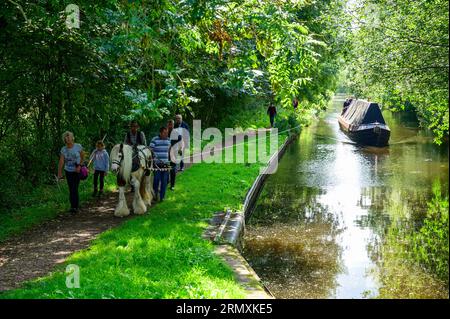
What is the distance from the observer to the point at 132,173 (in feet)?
37.2

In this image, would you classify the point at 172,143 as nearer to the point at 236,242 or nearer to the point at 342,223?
the point at 236,242

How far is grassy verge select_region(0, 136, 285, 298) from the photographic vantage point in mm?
6691

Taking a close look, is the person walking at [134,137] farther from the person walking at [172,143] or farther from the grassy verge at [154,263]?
the grassy verge at [154,263]

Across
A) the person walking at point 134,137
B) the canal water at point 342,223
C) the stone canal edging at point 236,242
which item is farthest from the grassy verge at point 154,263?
the person walking at point 134,137

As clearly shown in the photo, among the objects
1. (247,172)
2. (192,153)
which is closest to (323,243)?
(247,172)

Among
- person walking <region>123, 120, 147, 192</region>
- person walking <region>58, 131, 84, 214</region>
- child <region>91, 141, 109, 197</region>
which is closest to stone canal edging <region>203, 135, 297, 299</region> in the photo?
person walking <region>123, 120, 147, 192</region>

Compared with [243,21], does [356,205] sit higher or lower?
lower

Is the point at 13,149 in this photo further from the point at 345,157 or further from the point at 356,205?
the point at 345,157

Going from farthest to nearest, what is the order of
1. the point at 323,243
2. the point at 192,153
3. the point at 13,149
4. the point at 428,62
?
the point at 192,153 → the point at 13,149 → the point at 428,62 → the point at 323,243

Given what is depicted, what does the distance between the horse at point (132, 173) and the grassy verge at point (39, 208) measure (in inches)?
59.1

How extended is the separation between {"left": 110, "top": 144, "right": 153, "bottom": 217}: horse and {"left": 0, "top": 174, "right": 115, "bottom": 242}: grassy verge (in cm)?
150

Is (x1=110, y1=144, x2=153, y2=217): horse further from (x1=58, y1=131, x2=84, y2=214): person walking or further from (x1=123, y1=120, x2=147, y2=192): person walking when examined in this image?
(x1=58, y1=131, x2=84, y2=214): person walking

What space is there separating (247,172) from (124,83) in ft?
19.3

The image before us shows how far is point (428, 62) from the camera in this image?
12.4 m
